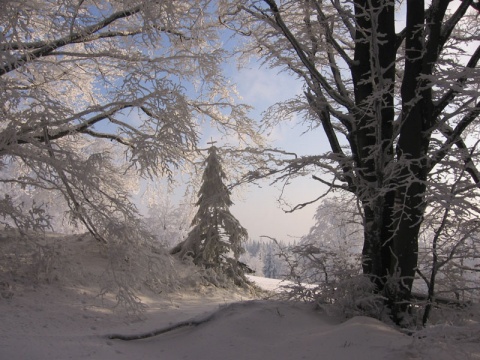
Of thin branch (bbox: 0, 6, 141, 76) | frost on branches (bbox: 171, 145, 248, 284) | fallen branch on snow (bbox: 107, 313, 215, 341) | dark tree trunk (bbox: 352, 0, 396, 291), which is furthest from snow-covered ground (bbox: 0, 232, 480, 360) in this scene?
thin branch (bbox: 0, 6, 141, 76)

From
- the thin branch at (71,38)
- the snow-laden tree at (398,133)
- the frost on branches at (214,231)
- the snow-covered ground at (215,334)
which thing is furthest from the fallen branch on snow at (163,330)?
the frost on branches at (214,231)

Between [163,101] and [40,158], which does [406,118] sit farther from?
[40,158]

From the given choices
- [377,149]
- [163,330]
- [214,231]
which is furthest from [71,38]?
[377,149]

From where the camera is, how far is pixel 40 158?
18.2 ft

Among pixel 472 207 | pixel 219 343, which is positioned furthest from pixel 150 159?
pixel 472 207

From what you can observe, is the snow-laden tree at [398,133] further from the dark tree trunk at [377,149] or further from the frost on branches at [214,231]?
the frost on branches at [214,231]

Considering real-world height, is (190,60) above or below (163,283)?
above

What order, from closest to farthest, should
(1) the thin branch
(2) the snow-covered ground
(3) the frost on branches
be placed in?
1. (2) the snow-covered ground
2. (1) the thin branch
3. (3) the frost on branches

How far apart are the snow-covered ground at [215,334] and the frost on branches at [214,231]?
3987 mm

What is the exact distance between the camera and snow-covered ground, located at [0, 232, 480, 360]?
2781 mm

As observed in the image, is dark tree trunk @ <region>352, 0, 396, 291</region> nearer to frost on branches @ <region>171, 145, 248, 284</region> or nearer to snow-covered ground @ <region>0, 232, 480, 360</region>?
snow-covered ground @ <region>0, 232, 480, 360</region>

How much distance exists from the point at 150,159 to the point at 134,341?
2740mm

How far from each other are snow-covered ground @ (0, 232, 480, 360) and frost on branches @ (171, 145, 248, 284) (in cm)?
399

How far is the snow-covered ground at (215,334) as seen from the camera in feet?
9.12
